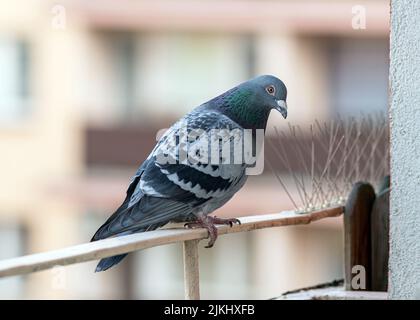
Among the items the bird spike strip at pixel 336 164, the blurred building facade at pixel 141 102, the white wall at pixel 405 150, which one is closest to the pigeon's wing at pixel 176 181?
the bird spike strip at pixel 336 164

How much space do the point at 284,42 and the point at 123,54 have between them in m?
2.54

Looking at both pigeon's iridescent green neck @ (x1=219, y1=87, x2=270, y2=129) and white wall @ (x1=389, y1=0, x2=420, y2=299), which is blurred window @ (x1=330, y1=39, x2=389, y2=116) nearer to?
pigeon's iridescent green neck @ (x1=219, y1=87, x2=270, y2=129)

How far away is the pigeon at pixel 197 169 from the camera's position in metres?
3.25

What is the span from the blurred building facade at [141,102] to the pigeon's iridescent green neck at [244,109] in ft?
32.6

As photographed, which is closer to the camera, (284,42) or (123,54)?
(284,42)

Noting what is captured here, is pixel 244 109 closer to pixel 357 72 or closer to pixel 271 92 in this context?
pixel 271 92

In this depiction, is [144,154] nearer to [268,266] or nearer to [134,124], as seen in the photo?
[134,124]

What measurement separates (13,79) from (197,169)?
1199cm

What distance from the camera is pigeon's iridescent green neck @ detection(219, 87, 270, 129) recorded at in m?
3.56

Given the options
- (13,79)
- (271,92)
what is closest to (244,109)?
(271,92)

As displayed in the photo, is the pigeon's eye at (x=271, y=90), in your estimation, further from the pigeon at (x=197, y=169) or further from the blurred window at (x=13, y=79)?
the blurred window at (x=13, y=79)
